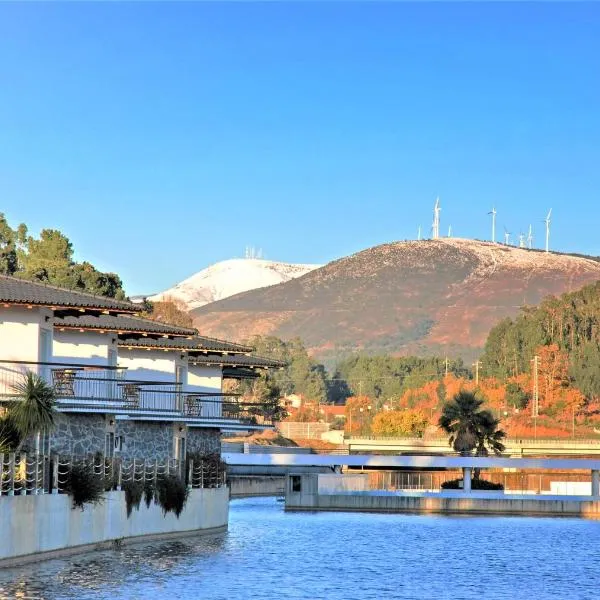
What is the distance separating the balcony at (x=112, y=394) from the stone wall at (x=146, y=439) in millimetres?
922

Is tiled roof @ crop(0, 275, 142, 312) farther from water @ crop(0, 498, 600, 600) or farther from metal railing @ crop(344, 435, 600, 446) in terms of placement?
metal railing @ crop(344, 435, 600, 446)

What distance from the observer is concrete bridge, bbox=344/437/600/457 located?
143 meters

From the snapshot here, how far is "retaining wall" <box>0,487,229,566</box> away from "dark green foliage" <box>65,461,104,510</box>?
0.35 m

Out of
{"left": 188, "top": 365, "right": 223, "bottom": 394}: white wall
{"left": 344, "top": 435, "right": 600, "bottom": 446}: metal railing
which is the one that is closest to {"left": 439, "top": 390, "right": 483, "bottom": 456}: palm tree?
{"left": 188, "top": 365, "right": 223, "bottom": 394}: white wall

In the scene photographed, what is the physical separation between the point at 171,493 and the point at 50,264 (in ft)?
201

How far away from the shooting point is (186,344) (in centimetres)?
6378

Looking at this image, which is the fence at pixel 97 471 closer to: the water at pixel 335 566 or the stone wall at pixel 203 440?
the stone wall at pixel 203 440

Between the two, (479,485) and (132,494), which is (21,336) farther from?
(479,485)

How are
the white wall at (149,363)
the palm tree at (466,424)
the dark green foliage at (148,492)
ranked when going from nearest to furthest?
Answer: the dark green foliage at (148,492)
the white wall at (149,363)
the palm tree at (466,424)

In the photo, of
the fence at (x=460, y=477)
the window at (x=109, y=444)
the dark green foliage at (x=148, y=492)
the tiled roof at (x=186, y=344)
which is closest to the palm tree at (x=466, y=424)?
the fence at (x=460, y=477)

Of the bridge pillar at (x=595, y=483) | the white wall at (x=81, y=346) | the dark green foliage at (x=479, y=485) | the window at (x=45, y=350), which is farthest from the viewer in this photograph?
the dark green foliage at (x=479, y=485)

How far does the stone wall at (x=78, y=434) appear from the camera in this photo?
5056 cm

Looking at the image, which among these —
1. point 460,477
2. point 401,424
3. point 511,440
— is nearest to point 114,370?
point 460,477

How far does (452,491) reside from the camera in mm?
95438
